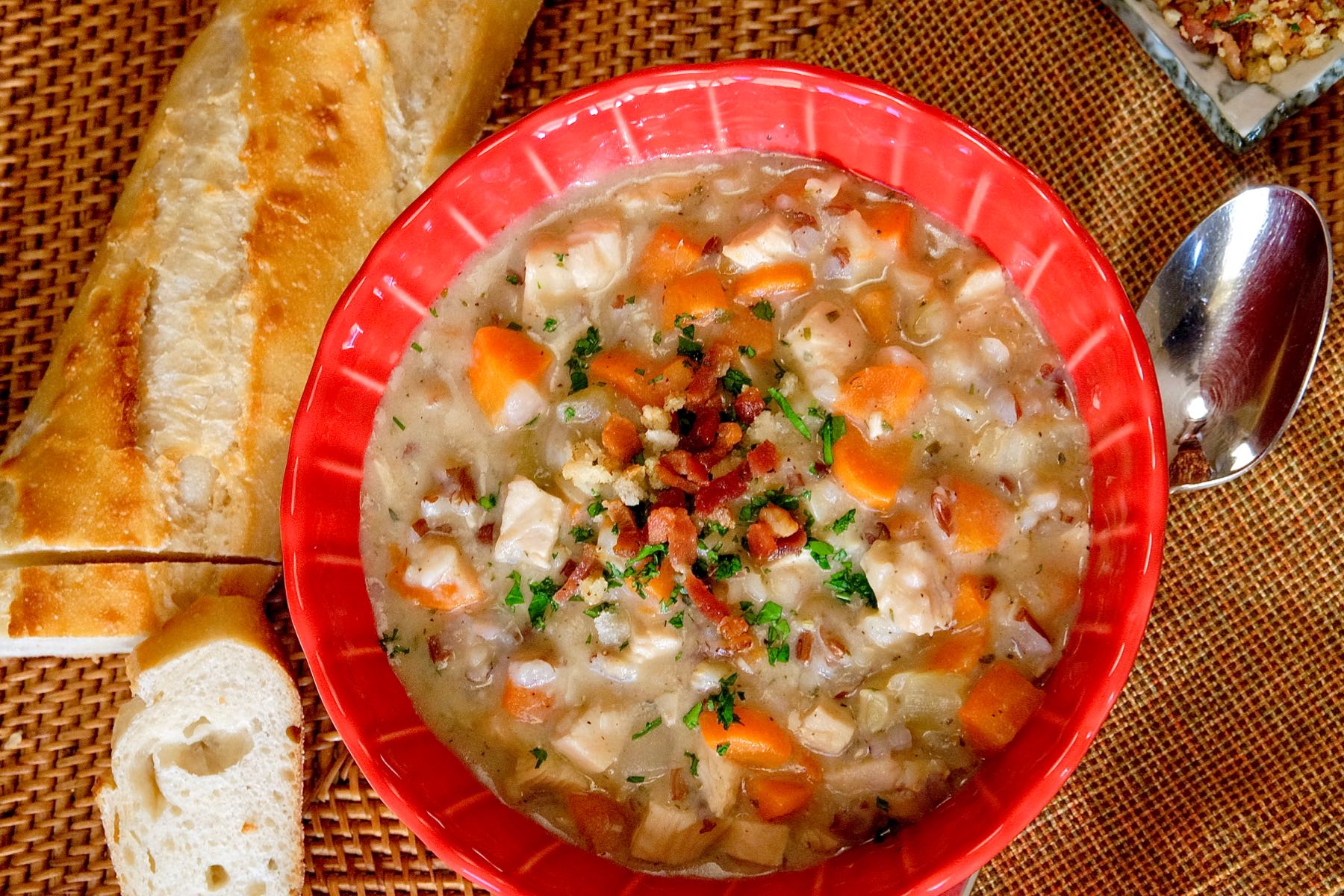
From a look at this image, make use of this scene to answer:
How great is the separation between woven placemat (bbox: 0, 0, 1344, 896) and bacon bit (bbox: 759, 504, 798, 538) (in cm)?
120

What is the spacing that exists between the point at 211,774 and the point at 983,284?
267 cm

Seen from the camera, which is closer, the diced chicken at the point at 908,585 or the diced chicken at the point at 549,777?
the diced chicken at the point at 908,585

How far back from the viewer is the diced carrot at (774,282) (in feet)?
10.0

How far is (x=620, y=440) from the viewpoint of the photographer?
2.96 meters

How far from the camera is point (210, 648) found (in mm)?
3348

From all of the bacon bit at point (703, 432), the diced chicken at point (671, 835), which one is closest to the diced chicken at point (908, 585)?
the bacon bit at point (703, 432)

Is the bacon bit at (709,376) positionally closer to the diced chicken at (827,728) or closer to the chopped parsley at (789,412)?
the chopped parsley at (789,412)

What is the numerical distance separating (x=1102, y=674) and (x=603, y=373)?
4.66 feet

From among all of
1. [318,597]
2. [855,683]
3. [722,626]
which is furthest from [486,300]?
[855,683]

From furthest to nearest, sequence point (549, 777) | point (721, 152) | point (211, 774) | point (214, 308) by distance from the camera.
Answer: point (211, 774)
point (214, 308)
point (721, 152)
point (549, 777)

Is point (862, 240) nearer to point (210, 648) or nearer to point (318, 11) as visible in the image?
point (318, 11)

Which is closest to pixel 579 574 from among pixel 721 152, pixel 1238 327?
pixel 721 152

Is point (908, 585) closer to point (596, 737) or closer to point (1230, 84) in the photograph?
point (596, 737)

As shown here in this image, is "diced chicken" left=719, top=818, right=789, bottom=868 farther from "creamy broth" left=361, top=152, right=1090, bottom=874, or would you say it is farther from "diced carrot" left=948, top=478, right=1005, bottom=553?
"diced carrot" left=948, top=478, right=1005, bottom=553
